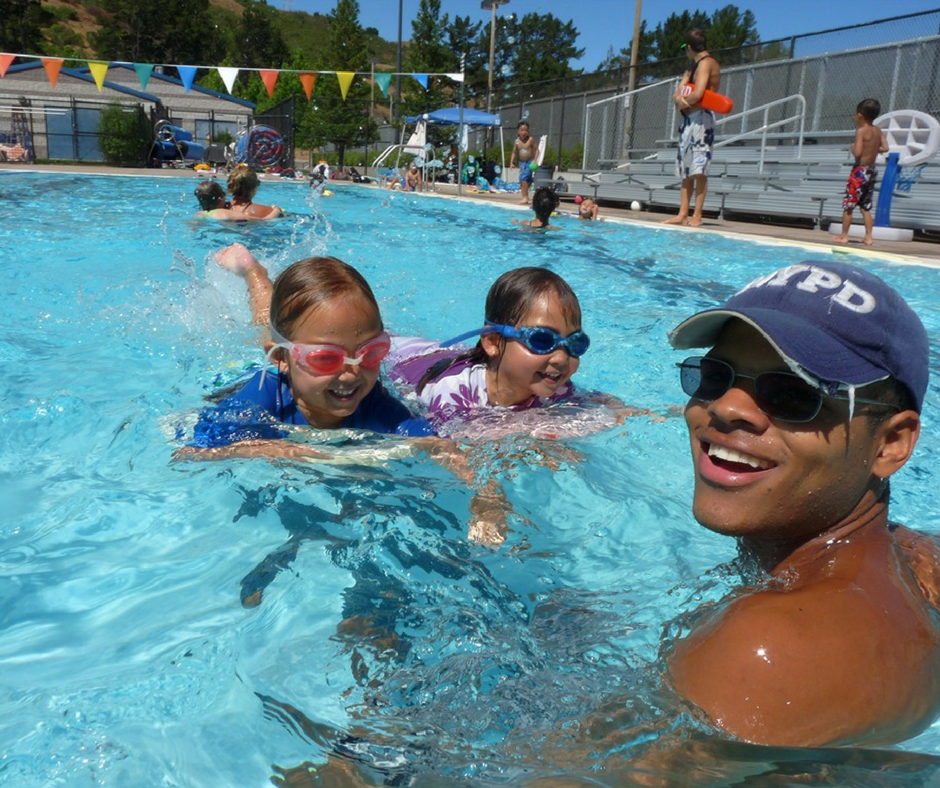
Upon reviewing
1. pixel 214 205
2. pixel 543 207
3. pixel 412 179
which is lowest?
pixel 214 205

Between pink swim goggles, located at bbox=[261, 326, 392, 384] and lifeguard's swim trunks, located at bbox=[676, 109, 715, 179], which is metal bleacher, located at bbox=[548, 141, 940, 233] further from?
pink swim goggles, located at bbox=[261, 326, 392, 384]

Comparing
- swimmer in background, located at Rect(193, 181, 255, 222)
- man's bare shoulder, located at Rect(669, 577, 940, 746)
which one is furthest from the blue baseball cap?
swimmer in background, located at Rect(193, 181, 255, 222)

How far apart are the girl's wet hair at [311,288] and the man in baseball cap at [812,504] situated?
5.90 ft

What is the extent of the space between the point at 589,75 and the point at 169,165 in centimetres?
1515

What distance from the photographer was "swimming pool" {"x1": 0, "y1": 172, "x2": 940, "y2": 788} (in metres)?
1.80

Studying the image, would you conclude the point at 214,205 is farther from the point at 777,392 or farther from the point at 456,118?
the point at 456,118

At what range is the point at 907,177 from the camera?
12914mm

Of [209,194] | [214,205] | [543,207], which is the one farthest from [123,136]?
[543,207]

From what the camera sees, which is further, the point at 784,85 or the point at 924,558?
the point at 784,85

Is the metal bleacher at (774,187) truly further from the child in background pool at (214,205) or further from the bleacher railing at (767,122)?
the child in background pool at (214,205)

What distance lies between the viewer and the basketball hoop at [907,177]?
12.8m

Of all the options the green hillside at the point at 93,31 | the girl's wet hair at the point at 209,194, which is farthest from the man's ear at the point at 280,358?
the green hillside at the point at 93,31

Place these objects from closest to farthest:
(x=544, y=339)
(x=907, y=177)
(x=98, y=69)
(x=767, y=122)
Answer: (x=544, y=339)
(x=907, y=177)
(x=98, y=69)
(x=767, y=122)

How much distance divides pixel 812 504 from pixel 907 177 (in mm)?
13521
